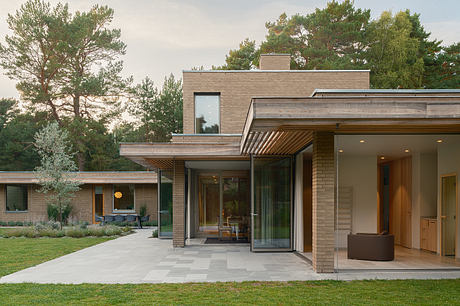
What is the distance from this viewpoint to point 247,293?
6617 millimetres

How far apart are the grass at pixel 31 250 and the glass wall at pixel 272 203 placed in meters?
5.71

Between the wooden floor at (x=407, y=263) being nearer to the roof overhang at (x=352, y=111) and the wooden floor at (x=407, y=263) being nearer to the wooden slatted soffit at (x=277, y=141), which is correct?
the wooden slatted soffit at (x=277, y=141)

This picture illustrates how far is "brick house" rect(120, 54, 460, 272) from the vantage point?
689cm

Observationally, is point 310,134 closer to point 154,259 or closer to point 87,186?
point 154,259

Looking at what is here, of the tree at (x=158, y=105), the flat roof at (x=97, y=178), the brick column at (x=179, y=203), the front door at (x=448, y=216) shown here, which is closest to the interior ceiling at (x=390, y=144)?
the front door at (x=448, y=216)

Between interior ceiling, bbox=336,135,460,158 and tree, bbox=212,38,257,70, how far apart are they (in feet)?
68.5

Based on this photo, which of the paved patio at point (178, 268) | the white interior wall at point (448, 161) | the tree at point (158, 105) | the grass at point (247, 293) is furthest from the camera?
the tree at point (158, 105)

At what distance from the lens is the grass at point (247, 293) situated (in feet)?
20.3

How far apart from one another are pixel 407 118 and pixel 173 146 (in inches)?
257

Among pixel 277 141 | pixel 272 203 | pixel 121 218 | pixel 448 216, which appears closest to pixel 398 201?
pixel 448 216

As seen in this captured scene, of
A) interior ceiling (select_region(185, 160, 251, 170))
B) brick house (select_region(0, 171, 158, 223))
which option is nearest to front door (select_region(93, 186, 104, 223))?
brick house (select_region(0, 171, 158, 223))

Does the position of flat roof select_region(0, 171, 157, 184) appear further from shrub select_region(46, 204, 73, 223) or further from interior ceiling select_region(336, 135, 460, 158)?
interior ceiling select_region(336, 135, 460, 158)

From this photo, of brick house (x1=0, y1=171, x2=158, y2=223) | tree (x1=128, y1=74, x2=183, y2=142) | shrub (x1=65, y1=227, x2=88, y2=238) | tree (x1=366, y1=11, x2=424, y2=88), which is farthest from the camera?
tree (x1=128, y1=74, x2=183, y2=142)

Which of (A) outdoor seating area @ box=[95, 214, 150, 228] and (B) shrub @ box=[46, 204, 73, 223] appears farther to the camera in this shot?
(B) shrub @ box=[46, 204, 73, 223]
